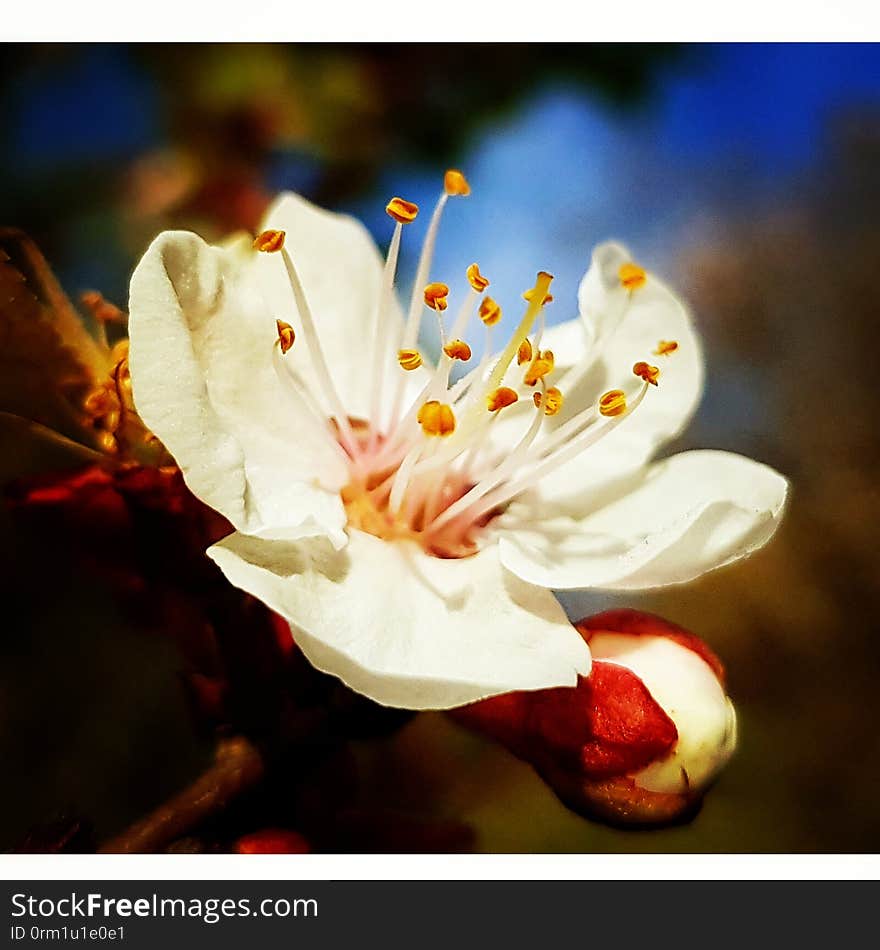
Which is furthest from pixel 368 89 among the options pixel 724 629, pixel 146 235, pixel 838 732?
pixel 838 732

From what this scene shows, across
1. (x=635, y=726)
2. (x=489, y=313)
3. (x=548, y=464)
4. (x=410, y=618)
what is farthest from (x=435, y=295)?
(x=635, y=726)

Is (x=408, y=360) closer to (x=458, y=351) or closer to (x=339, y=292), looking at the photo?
(x=458, y=351)

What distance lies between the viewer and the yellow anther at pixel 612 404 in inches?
35.8

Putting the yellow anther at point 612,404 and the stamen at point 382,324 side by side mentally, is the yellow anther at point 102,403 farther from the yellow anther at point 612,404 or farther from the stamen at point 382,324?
the yellow anther at point 612,404

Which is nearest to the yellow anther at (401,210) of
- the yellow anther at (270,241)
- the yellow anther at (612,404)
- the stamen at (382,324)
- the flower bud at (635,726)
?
the stamen at (382,324)

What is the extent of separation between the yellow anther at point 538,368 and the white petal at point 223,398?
173 millimetres

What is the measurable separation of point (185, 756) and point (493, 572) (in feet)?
1.13

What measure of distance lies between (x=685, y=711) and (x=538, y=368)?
0.98ft

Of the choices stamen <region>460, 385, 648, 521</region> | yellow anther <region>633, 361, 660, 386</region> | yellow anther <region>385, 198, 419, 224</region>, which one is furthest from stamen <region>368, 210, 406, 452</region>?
yellow anther <region>633, 361, 660, 386</region>

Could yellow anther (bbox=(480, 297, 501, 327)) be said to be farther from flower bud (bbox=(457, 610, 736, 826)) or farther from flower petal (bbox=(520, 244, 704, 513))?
flower bud (bbox=(457, 610, 736, 826))

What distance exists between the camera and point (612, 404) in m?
0.91

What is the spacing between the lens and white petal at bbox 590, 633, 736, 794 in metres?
0.82

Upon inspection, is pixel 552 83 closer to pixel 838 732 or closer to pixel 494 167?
pixel 494 167
